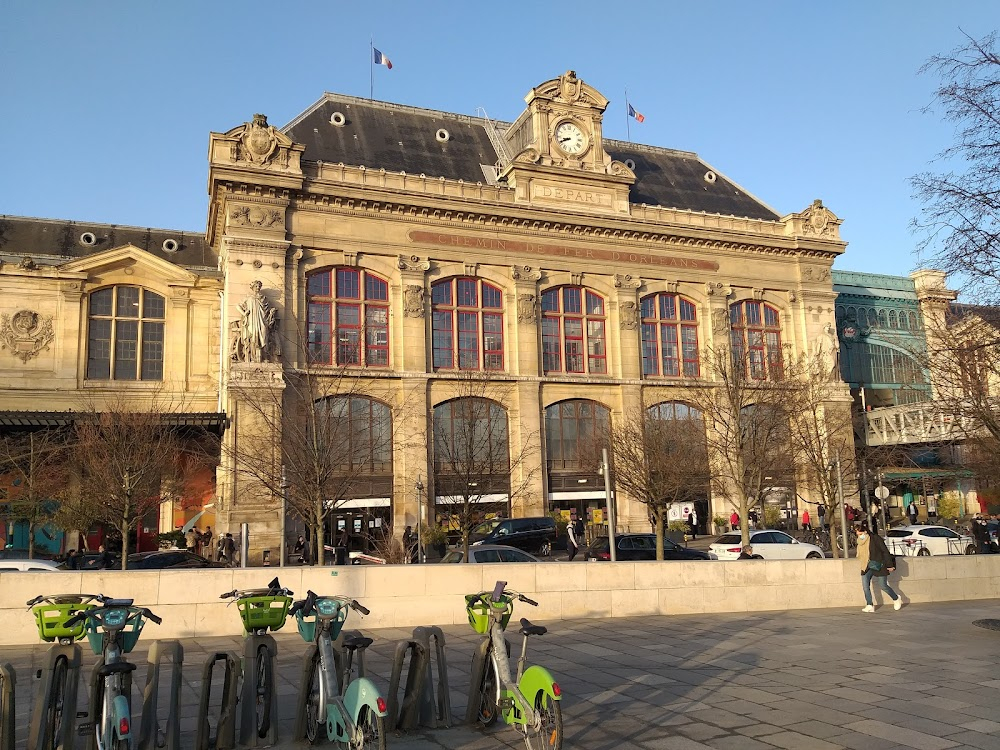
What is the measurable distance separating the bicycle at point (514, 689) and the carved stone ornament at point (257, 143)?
3153 centimetres

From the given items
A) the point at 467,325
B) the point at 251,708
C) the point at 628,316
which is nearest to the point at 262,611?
the point at 251,708

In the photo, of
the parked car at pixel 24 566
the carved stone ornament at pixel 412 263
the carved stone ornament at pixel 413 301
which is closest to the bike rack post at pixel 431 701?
the parked car at pixel 24 566

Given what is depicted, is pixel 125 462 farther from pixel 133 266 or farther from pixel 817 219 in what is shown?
pixel 817 219

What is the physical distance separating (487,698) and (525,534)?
23249 millimetres

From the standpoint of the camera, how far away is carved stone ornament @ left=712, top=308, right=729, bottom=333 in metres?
44.6

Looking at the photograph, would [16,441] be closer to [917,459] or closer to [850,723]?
[850,723]

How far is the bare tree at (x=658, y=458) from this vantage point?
32.4 m

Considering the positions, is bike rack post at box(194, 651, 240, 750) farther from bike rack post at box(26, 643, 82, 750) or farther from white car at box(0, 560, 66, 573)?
white car at box(0, 560, 66, 573)

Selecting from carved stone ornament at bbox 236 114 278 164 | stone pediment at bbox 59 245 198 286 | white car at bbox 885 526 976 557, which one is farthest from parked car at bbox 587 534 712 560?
stone pediment at bbox 59 245 198 286

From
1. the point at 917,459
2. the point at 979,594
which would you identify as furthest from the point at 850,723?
the point at 917,459

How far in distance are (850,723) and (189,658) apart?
9.12 m

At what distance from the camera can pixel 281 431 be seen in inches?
1187

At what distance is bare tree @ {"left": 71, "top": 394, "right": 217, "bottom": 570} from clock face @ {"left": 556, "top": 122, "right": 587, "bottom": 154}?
23.0 m

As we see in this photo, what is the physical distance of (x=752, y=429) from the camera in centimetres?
3528
